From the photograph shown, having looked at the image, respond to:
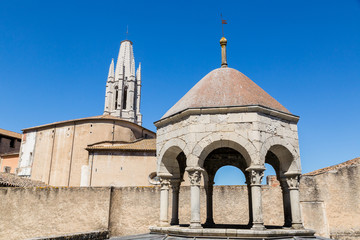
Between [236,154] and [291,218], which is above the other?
[236,154]

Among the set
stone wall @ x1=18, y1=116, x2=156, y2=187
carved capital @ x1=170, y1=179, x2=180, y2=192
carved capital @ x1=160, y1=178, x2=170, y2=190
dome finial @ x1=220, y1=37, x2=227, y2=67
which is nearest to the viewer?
carved capital @ x1=160, y1=178, x2=170, y2=190

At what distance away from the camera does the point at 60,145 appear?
2872 cm

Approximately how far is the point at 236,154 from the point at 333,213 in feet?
28.6

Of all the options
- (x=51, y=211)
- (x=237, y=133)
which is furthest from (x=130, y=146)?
(x=237, y=133)

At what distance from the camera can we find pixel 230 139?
245 inches

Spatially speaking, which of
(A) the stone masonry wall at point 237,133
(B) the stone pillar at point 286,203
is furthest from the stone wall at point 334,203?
(A) the stone masonry wall at point 237,133

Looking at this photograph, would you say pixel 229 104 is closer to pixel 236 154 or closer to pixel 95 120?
pixel 236 154

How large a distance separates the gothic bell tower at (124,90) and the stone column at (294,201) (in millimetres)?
46860

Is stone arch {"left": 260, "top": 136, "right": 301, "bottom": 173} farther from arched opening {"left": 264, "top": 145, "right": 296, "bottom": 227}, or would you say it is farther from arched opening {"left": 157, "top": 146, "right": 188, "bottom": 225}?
arched opening {"left": 157, "top": 146, "right": 188, "bottom": 225}

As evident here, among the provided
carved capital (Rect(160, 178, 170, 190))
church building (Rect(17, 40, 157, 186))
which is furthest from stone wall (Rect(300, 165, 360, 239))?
church building (Rect(17, 40, 157, 186))

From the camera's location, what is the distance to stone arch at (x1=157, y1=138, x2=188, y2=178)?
7010 millimetres

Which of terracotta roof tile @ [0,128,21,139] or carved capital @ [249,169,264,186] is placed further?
terracotta roof tile @ [0,128,21,139]

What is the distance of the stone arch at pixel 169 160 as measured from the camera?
701cm

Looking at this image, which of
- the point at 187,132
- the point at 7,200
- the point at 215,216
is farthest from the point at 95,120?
the point at 187,132
